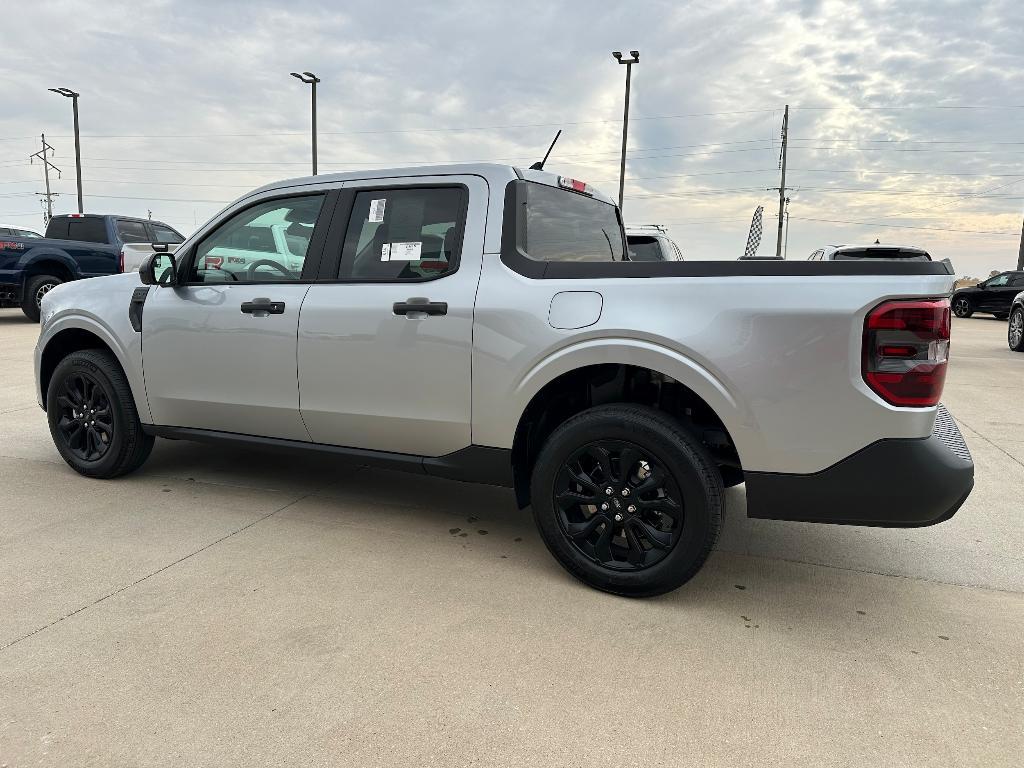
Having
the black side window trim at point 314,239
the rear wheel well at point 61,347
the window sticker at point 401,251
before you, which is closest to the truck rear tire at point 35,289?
the rear wheel well at point 61,347

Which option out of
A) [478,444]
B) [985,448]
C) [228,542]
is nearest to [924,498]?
[478,444]

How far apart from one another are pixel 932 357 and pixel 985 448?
3.80 m

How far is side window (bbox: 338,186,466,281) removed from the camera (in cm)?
338

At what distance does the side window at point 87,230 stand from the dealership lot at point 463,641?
11.4 m

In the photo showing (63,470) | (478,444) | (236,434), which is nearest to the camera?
(478,444)

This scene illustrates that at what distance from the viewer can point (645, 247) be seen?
883 centimetres

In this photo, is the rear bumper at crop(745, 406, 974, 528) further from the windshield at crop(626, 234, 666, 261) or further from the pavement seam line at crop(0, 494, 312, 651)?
the windshield at crop(626, 234, 666, 261)

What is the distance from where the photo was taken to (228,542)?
3.52m

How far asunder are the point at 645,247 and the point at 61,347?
6.32 meters

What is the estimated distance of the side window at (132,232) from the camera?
14.0 metres

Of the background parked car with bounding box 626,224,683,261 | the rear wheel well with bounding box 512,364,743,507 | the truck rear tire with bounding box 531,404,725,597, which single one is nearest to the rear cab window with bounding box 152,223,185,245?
the background parked car with bounding box 626,224,683,261

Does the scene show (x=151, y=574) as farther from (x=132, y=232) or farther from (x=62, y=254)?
(x=132, y=232)

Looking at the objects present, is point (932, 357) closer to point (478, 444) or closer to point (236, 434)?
point (478, 444)

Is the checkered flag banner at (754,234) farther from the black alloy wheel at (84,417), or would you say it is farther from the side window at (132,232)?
the black alloy wheel at (84,417)
